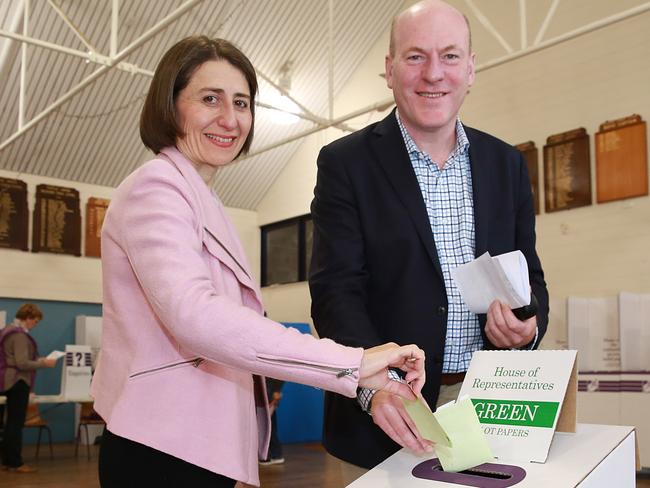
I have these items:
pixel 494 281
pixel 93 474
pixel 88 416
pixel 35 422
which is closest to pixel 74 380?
pixel 35 422

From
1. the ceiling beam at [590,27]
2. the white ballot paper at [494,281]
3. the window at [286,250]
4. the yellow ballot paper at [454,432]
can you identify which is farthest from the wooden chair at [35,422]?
the yellow ballot paper at [454,432]

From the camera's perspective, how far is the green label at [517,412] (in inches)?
50.5

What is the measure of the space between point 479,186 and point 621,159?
6879 millimetres

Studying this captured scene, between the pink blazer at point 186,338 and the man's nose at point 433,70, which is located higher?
the man's nose at point 433,70

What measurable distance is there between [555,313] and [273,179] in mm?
6588


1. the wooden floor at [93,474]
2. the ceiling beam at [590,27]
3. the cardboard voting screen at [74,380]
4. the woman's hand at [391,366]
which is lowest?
the wooden floor at [93,474]

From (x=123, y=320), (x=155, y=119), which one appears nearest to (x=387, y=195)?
(x=155, y=119)

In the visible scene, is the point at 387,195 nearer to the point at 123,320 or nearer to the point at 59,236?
the point at 123,320

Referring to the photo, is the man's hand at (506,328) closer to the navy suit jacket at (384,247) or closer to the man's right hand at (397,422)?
the navy suit jacket at (384,247)

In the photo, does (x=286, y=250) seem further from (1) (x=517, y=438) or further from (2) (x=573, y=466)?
(2) (x=573, y=466)

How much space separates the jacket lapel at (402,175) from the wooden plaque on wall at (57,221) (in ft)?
34.0

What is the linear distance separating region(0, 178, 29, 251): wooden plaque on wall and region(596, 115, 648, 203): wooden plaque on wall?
26.7ft

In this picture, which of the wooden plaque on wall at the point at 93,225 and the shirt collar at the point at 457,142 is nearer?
the shirt collar at the point at 457,142

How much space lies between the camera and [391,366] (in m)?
1.28
